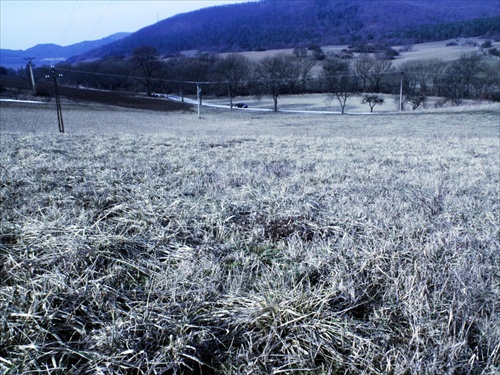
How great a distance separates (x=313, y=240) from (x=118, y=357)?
1.81 m

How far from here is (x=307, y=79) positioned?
82250 millimetres

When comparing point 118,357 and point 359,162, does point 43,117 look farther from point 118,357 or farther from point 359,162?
point 118,357

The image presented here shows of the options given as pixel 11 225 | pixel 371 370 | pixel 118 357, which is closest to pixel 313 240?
pixel 371 370

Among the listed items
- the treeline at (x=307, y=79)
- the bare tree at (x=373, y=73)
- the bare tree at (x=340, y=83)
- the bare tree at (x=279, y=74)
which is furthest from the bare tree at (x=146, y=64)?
the bare tree at (x=373, y=73)

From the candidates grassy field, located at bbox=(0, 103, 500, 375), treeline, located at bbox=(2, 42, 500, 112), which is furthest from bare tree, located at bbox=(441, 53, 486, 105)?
grassy field, located at bbox=(0, 103, 500, 375)

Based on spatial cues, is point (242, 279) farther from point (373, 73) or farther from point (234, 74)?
point (373, 73)

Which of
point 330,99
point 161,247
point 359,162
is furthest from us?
point 330,99

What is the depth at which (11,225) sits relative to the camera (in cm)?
300

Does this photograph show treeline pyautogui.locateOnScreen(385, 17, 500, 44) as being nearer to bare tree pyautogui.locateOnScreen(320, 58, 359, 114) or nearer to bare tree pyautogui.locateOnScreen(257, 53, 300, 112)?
bare tree pyautogui.locateOnScreen(320, 58, 359, 114)

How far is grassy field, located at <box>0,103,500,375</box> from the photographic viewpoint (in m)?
1.87

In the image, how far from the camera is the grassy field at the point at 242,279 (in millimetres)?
1872

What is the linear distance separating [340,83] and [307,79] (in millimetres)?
11077

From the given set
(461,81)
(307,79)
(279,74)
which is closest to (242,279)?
(461,81)

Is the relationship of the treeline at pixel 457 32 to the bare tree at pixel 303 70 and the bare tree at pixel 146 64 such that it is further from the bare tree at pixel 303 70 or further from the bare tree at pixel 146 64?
the bare tree at pixel 146 64
